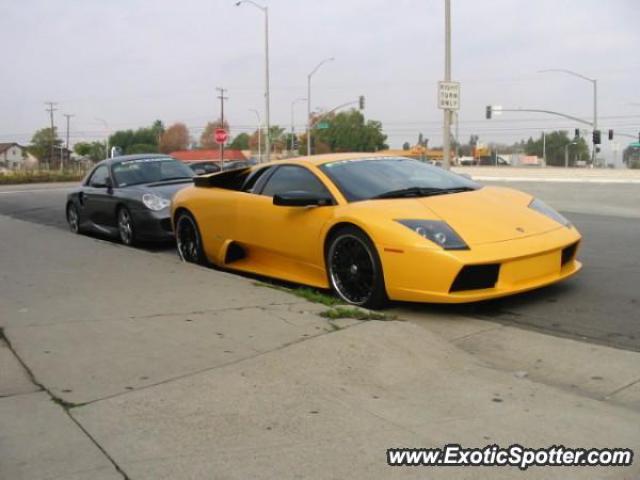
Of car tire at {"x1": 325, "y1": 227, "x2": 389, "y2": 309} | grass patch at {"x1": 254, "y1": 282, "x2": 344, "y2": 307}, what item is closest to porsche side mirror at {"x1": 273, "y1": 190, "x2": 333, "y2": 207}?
car tire at {"x1": 325, "y1": 227, "x2": 389, "y2": 309}

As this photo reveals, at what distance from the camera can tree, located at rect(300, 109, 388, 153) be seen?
259 feet

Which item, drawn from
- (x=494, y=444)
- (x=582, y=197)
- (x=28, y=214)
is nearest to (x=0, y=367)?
(x=494, y=444)

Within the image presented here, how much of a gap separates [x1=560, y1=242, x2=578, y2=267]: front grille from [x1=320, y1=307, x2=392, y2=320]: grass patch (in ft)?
5.63

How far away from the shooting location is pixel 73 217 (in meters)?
11.6

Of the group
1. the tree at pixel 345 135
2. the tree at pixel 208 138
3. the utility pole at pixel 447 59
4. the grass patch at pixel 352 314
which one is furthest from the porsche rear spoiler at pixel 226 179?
the tree at pixel 208 138

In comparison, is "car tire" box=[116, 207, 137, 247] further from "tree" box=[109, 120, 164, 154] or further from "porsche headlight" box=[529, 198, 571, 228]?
"tree" box=[109, 120, 164, 154]

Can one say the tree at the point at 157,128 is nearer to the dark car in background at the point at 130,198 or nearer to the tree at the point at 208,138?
the tree at the point at 208,138

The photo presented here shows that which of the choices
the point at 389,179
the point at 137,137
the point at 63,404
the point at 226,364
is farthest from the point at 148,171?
the point at 137,137

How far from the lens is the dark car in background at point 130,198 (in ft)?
31.1

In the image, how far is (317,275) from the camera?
6.19 meters

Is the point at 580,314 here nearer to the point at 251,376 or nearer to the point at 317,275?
the point at 317,275

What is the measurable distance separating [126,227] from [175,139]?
109436 mm

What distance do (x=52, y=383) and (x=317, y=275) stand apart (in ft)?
9.15

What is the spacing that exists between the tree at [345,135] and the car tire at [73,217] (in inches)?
2607
